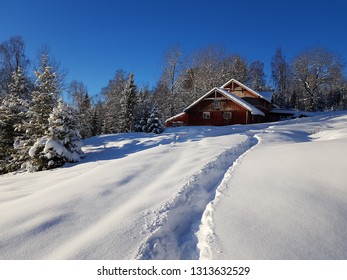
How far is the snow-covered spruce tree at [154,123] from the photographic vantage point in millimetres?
25641

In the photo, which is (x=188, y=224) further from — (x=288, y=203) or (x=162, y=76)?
(x=162, y=76)

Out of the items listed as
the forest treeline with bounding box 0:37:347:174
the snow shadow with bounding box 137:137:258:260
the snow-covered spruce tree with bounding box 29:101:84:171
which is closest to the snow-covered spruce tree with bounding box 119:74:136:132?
the forest treeline with bounding box 0:37:347:174

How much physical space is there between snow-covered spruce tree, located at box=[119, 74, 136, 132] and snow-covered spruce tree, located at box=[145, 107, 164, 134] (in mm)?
5874

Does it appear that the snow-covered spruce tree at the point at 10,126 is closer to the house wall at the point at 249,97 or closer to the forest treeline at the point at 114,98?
the forest treeline at the point at 114,98

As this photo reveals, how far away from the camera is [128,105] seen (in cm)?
3103

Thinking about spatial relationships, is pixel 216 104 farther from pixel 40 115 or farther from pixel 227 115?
pixel 40 115

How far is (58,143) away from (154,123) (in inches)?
557

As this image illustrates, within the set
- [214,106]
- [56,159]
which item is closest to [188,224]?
[56,159]

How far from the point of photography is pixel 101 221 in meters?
3.78

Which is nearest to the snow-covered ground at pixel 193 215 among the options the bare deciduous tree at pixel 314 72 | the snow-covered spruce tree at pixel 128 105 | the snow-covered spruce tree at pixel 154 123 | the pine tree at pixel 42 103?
the pine tree at pixel 42 103

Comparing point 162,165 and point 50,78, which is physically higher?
point 50,78

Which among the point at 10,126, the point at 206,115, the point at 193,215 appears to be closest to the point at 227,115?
the point at 206,115

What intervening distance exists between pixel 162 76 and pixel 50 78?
27274 millimetres

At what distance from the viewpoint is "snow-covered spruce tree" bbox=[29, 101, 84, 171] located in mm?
12148
